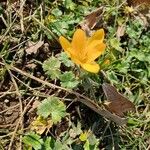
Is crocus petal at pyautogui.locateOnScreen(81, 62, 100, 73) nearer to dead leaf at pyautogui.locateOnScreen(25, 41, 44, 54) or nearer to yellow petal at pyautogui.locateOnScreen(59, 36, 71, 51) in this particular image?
yellow petal at pyautogui.locateOnScreen(59, 36, 71, 51)

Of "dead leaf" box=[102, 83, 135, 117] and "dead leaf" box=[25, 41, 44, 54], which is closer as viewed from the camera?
"dead leaf" box=[102, 83, 135, 117]

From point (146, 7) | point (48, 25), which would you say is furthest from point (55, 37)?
point (146, 7)

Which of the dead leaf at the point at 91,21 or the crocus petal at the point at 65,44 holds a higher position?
the crocus petal at the point at 65,44

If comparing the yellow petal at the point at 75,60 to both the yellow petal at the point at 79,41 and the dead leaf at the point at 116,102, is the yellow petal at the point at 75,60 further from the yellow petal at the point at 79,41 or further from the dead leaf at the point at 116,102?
the dead leaf at the point at 116,102

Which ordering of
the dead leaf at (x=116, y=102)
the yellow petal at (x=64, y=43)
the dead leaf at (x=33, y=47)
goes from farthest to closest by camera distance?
1. the dead leaf at (x=33, y=47)
2. the dead leaf at (x=116, y=102)
3. the yellow petal at (x=64, y=43)

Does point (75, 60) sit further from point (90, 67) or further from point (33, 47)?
point (33, 47)

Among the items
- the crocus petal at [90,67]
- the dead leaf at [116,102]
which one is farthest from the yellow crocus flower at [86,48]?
the dead leaf at [116,102]

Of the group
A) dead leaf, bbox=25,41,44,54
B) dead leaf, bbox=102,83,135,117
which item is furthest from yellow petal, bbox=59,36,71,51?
dead leaf, bbox=25,41,44,54

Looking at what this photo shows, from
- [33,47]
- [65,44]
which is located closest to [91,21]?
[33,47]
